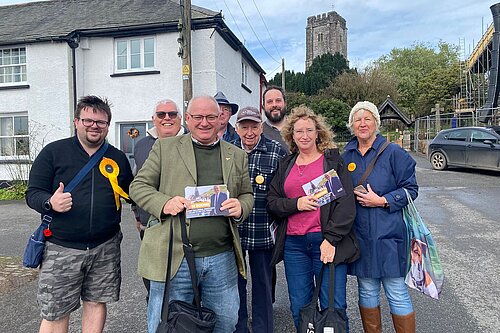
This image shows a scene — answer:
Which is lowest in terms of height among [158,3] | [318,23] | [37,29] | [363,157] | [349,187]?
[349,187]

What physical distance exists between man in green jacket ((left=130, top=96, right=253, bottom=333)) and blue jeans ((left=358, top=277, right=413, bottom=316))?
104 cm

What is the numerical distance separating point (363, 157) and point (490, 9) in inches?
965

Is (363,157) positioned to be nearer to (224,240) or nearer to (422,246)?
(422,246)

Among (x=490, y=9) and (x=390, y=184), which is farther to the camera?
(x=490, y=9)

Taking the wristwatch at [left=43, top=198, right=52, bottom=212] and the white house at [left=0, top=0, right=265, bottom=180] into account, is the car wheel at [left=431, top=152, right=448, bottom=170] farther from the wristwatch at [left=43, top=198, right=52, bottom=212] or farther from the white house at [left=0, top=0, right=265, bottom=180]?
the wristwatch at [left=43, top=198, right=52, bottom=212]

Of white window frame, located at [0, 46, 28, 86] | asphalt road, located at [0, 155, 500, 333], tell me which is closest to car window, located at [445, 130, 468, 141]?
asphalt road, located at [0, 155, 500, 333]

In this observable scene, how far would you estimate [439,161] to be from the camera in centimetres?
1508

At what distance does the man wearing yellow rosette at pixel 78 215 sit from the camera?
2.62 metres

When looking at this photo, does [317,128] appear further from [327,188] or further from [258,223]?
[258,223]

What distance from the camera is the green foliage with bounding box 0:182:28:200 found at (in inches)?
476

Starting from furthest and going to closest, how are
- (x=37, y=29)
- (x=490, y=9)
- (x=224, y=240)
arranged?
(x=490, y=9), (x=37, y=29), (x=224, y=240)

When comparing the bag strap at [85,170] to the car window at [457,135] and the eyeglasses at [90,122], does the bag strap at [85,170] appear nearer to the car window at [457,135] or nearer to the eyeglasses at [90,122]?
the eyeglasses at [90,122]

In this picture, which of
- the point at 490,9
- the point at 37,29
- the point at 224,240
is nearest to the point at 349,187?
the point at 224,240

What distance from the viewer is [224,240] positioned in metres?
2.54
